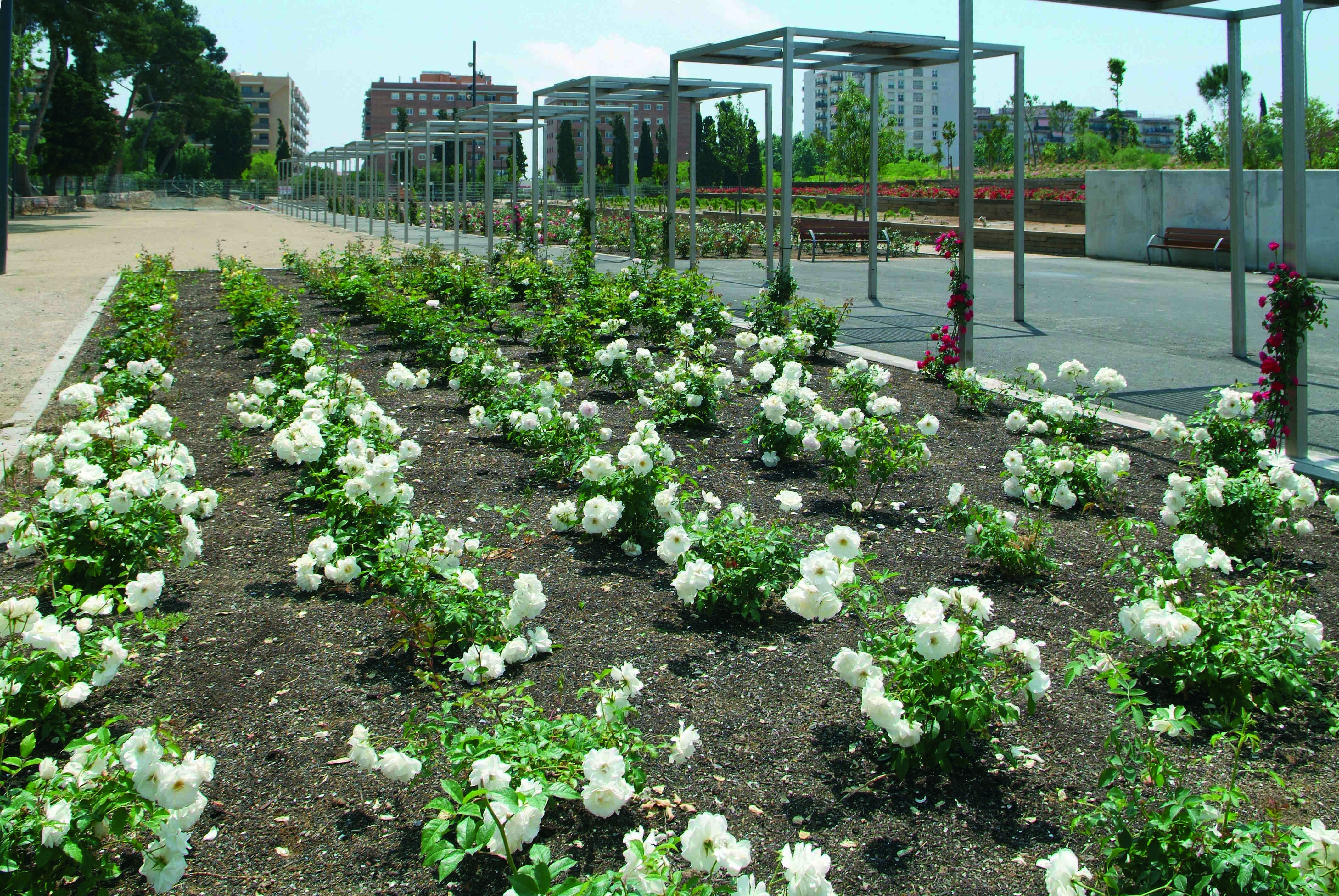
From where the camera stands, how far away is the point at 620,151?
174 ft

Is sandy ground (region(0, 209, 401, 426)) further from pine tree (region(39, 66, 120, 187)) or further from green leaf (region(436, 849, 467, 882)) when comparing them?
pine tree (region(39, 66, 120, 187))

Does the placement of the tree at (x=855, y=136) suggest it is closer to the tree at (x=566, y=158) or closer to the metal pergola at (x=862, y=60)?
the metal pergola at (x=862, y=60)

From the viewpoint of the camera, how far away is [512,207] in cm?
2272

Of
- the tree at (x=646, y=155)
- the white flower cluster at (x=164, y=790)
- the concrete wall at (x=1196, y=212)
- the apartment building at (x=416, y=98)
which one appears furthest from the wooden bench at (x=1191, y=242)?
the apartment building at (x=416, y=98)

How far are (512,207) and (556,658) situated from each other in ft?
66.0

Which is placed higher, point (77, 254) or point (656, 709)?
point (77, 254)

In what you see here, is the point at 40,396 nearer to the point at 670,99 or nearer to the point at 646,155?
the point at 670,99

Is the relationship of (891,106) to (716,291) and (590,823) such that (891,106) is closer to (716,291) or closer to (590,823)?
(716,291)

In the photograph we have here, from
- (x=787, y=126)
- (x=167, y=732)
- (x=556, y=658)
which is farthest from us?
(x=787, y=126)

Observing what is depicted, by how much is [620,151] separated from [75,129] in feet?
91.3

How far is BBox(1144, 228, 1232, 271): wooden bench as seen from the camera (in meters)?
19.4

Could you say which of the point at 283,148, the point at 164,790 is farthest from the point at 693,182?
the point at 283,148

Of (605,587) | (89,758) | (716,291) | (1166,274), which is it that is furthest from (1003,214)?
(89,758)

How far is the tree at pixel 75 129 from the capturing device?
182 feet
